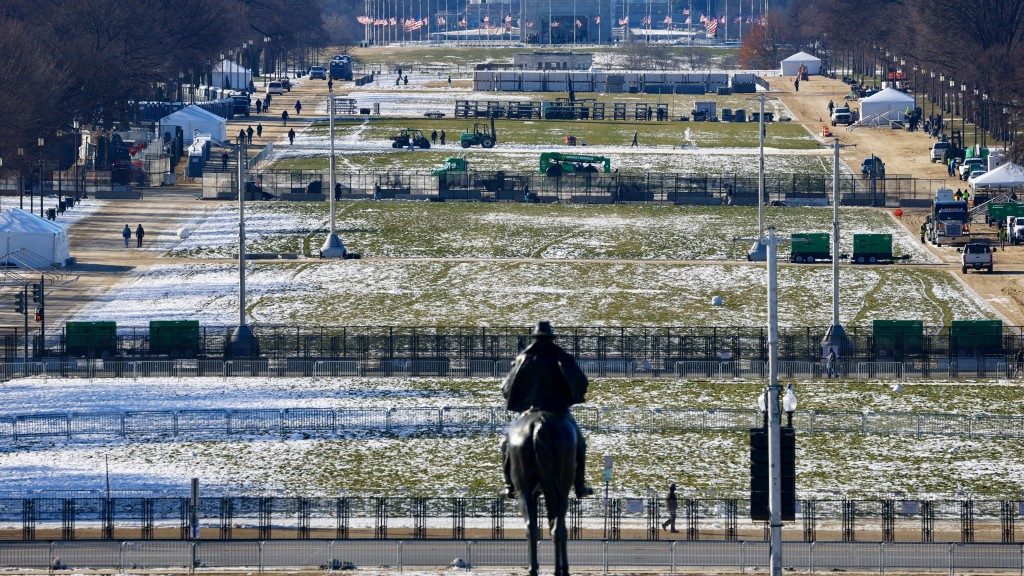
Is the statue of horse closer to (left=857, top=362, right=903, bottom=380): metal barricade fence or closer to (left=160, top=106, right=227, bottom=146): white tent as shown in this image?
(left=857, top=362, right=903, bottom=380): metal barricade fence

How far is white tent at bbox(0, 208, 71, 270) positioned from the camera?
95688 mm

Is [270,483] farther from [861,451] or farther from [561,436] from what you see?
[561,436]

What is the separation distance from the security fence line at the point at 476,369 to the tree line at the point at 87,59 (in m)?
48.4

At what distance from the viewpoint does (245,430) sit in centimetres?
6362

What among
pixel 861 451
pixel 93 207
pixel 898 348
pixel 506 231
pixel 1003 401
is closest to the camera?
pixel 861 451

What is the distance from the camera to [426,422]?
64938mm

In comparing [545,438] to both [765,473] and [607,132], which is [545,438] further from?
[607,132]

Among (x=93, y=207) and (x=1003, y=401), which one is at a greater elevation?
(x=93, y=207)

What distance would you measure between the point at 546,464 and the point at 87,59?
123951 millimetres

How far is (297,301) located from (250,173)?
44394mm

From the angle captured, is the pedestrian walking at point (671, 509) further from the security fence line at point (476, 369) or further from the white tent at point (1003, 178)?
the white tent at point (1003, 178)

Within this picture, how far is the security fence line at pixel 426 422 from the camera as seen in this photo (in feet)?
209

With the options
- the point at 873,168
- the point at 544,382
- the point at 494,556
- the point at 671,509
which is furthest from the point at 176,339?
the point at 873,168

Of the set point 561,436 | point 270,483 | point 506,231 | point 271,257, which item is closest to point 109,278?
point 271,257
